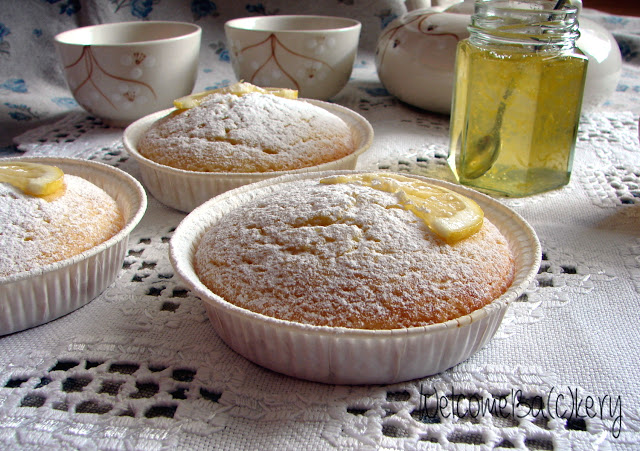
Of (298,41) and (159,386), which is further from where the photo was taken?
(298,41)

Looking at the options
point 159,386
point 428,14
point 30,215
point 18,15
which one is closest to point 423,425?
point 159,386

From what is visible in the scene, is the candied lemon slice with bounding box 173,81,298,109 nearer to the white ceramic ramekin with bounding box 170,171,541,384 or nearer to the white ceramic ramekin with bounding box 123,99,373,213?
the white ceramic ramekin with bounding box 123,99,373,213

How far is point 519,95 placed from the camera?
118 centimetres

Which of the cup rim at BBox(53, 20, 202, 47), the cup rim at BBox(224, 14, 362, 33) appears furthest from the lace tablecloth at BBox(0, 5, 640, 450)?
the cup rim at BBox(224, 14, 362, 33)

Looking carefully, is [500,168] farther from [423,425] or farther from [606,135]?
[423,425]

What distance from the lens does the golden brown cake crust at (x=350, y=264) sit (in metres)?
0.77

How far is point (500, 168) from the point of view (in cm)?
127

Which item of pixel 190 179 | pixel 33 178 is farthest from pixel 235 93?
pixel 33 178

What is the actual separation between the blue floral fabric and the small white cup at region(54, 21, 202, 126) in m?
0.30

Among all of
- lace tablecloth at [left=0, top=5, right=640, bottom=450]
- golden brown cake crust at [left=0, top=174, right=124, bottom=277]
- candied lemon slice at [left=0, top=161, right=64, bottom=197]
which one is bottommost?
lace tablecloth at [left=0, top=5, right=640, bottom=450]

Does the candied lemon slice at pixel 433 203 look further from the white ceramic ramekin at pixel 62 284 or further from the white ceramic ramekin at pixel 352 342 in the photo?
the white ceramic ramekin at pixel 62 284

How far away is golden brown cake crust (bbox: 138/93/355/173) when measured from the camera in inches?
49.7

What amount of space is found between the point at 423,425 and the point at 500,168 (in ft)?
2.36

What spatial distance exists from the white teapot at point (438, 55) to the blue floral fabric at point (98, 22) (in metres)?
0.31
